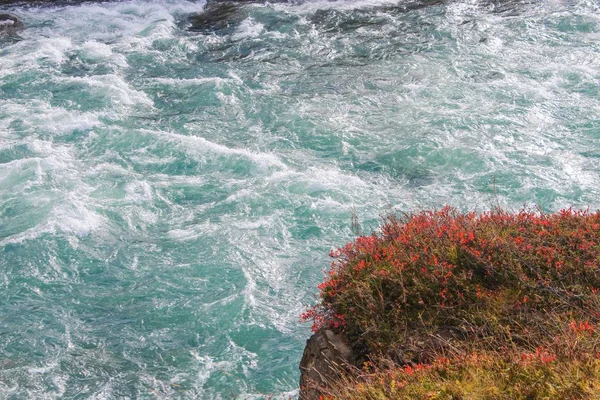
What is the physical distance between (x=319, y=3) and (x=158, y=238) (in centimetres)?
1687

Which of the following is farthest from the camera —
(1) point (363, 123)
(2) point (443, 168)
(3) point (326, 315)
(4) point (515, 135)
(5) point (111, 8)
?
(5) point (111, 8)

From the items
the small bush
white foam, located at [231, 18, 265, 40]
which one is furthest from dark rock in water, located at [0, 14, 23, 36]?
the small bush

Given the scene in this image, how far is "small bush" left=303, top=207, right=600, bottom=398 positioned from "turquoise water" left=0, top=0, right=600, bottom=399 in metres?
2.11

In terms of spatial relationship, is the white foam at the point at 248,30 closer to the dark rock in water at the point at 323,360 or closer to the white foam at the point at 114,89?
the white foam at the point at 114,89

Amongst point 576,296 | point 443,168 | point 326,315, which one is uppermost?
point 576,296

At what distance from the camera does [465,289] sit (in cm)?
761

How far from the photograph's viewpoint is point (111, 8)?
27.6m

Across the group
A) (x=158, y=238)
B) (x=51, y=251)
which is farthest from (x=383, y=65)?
(x=51, y=251)

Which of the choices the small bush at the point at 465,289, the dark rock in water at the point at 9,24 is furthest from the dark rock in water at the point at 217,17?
the small bush at the point at 465,289

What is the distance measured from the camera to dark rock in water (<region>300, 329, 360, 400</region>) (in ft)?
24.0

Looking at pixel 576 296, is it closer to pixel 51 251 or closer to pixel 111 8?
pixel 51 251

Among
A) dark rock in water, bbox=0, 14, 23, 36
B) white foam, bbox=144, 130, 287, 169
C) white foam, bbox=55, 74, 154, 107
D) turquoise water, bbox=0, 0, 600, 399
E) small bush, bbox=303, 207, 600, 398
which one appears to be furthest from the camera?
dark rock in water, bbox=0, 14, 23, 36

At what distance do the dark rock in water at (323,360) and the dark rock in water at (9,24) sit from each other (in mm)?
20556

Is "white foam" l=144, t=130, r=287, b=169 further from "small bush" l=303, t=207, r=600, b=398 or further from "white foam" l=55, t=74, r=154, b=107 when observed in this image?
"small bush" l=303, t=207, r=600, b=398
